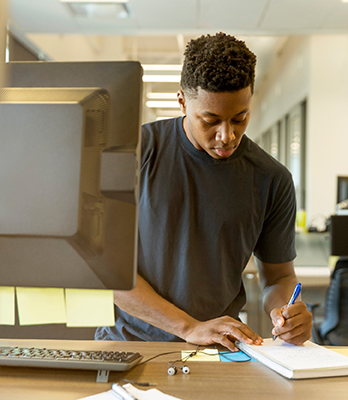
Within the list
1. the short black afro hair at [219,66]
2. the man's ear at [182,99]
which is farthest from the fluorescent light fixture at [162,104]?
the short black afro hair at [219,66]

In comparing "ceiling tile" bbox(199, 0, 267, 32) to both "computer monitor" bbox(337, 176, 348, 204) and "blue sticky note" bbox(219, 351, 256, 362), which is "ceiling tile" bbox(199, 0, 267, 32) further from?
"blue sticky note" bbox(219, 351, 256, 362)

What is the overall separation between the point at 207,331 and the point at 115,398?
1.08 feet

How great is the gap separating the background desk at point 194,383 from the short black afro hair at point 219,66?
0.58 metres

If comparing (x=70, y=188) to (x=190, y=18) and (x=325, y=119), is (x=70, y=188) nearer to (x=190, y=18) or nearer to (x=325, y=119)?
(x=190, y=18)

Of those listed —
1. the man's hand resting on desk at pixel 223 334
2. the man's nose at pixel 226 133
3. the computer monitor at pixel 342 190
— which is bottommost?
the man's hand resting on desk at pixel 223 334

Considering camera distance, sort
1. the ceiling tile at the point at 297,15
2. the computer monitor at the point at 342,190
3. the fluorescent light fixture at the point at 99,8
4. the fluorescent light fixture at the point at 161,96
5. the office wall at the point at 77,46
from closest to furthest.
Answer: the ceiling tile at the point at 297,15 → the fluorescent light fixture at the point at 99,8 → the computer monitor at the point at 342,190 → the office wall at the point at 77,46 → the fluorescent light fixture at the point at 161,96

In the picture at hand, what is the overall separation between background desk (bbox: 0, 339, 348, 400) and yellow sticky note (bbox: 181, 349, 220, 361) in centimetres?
3

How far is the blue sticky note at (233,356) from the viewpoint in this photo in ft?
2.97

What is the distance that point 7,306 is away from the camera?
778 mm

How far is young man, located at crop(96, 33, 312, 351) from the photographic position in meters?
1.03

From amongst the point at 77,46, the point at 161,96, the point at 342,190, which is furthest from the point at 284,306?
the point at 161,96

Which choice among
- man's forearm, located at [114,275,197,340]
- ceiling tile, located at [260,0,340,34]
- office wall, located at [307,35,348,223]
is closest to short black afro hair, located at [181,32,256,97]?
man's forearm, located at [114,275,197,340]

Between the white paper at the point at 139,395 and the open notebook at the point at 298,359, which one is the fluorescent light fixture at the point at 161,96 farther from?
the white paper at the point at 139,395

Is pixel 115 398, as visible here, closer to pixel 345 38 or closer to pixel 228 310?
pixel 228 310
